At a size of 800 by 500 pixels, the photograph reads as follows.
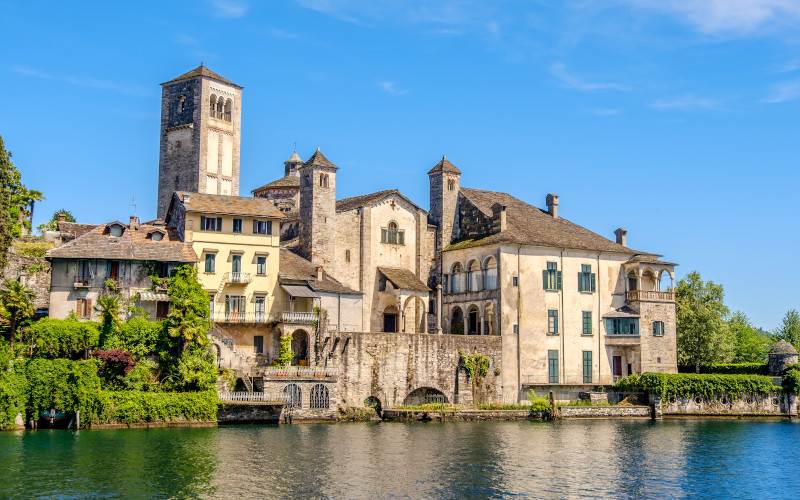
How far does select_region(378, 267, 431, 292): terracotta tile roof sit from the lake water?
15124 millimetres

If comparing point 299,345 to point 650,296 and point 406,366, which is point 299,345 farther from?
point 650,296

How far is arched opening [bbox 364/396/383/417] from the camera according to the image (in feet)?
191

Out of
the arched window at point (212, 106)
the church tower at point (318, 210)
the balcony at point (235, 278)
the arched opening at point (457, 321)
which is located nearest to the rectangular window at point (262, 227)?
the balcony at point (235, 278)

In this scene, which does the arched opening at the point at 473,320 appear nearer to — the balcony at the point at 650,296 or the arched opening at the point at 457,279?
the arched opening at the point at 457,279

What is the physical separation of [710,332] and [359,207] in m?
31.7

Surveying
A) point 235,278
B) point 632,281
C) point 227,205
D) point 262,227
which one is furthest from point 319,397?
point 632,281

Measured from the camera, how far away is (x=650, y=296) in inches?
2638

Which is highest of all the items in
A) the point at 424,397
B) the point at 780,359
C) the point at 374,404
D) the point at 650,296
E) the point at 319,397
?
the point at 650,296

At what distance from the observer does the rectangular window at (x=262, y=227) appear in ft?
196

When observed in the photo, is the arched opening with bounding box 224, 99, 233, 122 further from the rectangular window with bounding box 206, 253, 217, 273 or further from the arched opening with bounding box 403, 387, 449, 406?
the arched opening with bounding box 403, 387, 449, 406

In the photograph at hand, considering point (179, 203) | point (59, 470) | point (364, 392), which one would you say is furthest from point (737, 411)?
point (59, 470)

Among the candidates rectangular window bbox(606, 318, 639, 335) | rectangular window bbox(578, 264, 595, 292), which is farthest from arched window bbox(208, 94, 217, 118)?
rectangular window bbox(606, 318, 639, 335)

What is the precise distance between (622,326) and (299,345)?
2437 cm

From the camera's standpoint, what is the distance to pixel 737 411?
64.1 m
